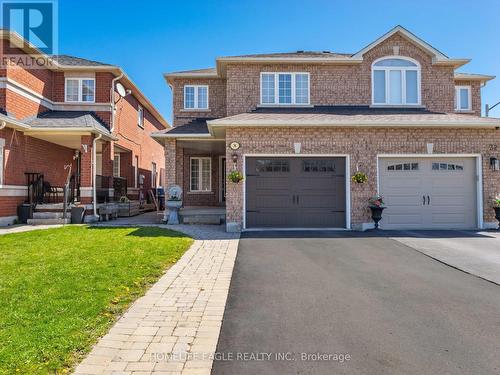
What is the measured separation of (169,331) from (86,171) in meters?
11.4

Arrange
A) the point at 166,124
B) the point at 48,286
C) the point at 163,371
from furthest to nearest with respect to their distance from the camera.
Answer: the point at 166,124, the point at 48,286, the point at 163,371

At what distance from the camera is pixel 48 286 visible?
4559 millimetres

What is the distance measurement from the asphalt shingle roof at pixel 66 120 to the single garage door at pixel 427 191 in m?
11.4

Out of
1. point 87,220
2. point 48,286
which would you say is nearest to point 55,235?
point 87,220

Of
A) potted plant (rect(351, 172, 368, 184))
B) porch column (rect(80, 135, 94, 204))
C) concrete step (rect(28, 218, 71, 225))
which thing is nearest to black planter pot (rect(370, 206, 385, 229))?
potted plant (rect(351, 172, 368, 184))

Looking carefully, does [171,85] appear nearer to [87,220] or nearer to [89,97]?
[89,97]

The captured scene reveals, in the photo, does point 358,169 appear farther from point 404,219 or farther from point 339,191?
point 404,219

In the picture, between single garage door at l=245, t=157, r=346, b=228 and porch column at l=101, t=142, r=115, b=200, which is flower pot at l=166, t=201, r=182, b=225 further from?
porch column at l=101, t=142, r=115, b=200

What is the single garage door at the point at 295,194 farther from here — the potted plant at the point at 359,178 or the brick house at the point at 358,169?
the potted plant at the point at 359,178

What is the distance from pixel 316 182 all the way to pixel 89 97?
1196cm

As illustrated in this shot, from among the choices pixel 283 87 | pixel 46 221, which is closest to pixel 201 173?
pixel 283 87

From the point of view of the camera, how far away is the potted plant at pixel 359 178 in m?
10.4

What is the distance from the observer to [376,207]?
10.3m

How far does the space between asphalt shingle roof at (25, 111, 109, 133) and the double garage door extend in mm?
7399
